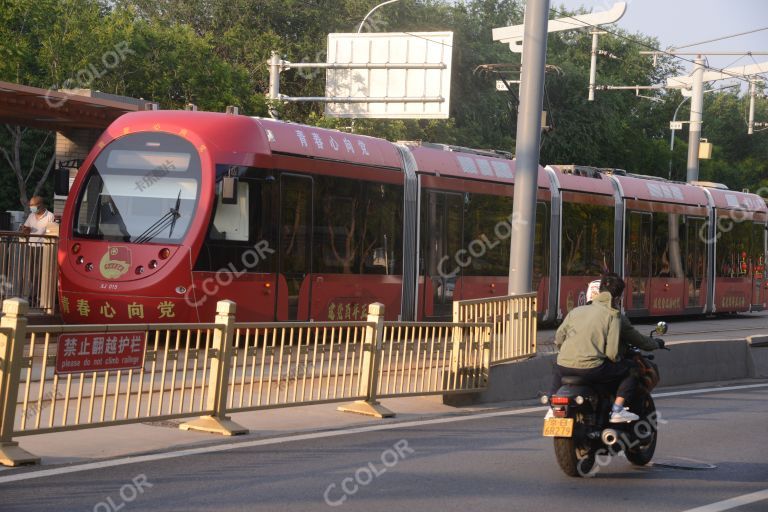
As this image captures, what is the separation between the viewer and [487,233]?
22.2 m

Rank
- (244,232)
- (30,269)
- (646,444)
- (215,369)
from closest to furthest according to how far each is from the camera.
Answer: (646,444)
(215,369)
(244,232)
(30,269)

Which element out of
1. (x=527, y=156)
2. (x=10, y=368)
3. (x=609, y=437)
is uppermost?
(x=527, y=156)

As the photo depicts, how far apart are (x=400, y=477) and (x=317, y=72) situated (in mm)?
43383

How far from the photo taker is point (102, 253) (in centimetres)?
1655

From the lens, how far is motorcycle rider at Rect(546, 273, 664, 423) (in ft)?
30.7

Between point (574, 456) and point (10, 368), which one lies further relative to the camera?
point (574, 456)

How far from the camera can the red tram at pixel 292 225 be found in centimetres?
1638

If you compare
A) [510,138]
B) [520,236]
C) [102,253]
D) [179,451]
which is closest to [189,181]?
[102,253]

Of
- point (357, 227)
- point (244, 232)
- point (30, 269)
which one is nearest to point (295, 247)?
point (244, 232)

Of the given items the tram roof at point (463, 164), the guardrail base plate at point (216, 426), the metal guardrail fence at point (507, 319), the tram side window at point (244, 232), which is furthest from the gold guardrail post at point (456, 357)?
the tram roof at point (463, 164)

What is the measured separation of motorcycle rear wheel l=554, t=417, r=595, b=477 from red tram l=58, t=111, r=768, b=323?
806 centimetres

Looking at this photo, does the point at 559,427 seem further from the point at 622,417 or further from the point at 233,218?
the point at 233,218

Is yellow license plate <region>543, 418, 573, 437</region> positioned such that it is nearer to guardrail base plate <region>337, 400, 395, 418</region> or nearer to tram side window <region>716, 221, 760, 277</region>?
guardrail base plate <region>337, 400, 395, 418</region>

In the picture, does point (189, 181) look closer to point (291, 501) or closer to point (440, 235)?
point (440, 235)
